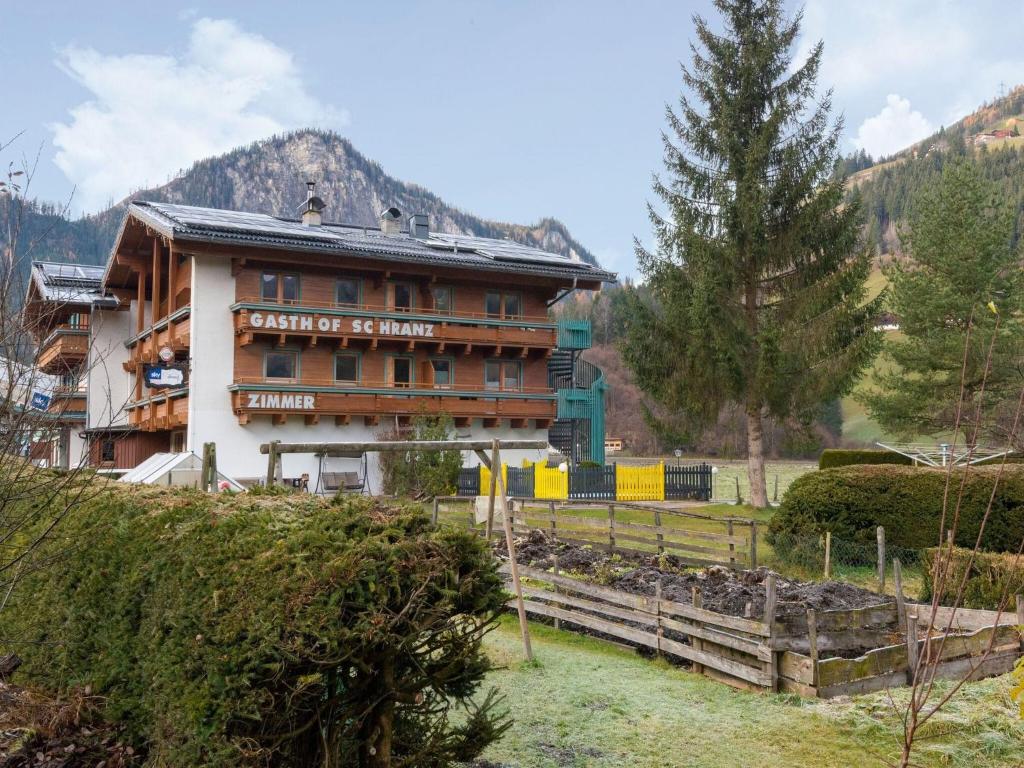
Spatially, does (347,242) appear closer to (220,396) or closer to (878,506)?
(220,396)

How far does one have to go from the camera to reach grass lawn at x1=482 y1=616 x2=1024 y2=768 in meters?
7.73

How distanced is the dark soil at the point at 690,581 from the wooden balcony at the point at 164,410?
19.9m

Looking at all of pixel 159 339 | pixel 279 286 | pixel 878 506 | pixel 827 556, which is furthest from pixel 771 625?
pixel 159 339

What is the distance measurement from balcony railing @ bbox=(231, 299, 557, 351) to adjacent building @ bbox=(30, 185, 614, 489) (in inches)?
2.2

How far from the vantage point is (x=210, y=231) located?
32.1m

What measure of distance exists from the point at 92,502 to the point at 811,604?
936 cm

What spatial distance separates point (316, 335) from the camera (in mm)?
33750

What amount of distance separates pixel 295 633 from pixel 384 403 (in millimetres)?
30687

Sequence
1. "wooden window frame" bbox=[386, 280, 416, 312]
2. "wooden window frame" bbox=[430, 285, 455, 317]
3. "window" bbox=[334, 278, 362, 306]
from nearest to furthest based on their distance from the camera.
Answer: "window" bbox=[334, 278, 362, 306]
"wooden window frame" bbox=[386, 280, 416, 312]
"wooden window frame" bbox=[430, 285, 455, 317]

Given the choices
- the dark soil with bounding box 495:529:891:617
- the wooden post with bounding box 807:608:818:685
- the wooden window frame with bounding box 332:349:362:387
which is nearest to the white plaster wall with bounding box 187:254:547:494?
the wooden window frame with bounding box 332:349:362:387

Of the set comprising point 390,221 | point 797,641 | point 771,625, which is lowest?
point 797,641

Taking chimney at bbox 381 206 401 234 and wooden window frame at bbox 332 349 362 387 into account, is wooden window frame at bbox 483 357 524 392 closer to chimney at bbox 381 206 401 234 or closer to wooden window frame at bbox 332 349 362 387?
wooden window frame at bbox 332 349 362 387

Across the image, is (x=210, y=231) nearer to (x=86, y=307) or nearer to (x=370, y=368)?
(x=370, y=368)

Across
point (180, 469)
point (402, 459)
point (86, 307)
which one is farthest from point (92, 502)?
point (86, 307)
